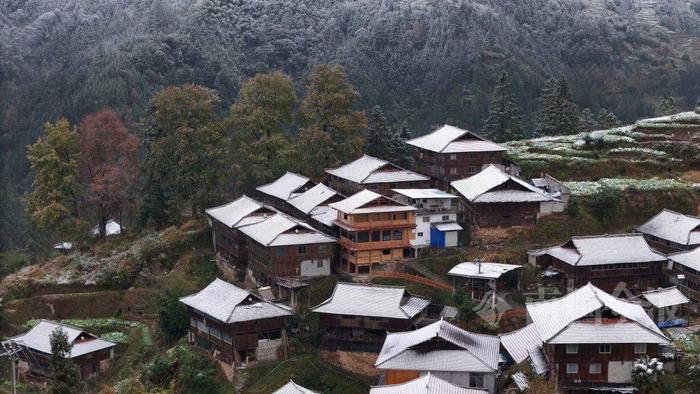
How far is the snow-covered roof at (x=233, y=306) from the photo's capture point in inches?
1674

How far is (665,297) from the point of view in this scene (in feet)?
136

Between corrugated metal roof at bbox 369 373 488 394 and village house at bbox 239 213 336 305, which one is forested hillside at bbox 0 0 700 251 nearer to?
village house at bbox 239 213 336 305

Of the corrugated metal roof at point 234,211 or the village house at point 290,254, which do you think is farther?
the corrugated metal roof at point 234,211

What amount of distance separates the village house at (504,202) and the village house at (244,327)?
41.3 ft

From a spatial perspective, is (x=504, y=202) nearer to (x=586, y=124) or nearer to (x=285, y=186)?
(x=285, y=186)

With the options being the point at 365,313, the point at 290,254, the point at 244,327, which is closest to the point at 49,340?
the point at 244,327

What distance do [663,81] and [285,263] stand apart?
3033 inches

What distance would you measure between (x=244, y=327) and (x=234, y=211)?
11.7 meters

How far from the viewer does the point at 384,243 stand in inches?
1903

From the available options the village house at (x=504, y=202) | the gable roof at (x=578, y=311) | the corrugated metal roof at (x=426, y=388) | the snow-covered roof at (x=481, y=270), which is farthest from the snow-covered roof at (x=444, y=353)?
the village house at (x=504, y=202)

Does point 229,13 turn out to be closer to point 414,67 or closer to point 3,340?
point 414,67

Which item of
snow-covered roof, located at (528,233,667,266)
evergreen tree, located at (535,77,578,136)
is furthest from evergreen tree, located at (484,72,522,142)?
snow-covered roof, located at (528,233,667,266)

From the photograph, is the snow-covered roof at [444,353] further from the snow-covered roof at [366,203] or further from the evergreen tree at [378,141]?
the evergreen tree at [378,141]

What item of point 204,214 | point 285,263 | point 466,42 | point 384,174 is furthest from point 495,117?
point 466,42
